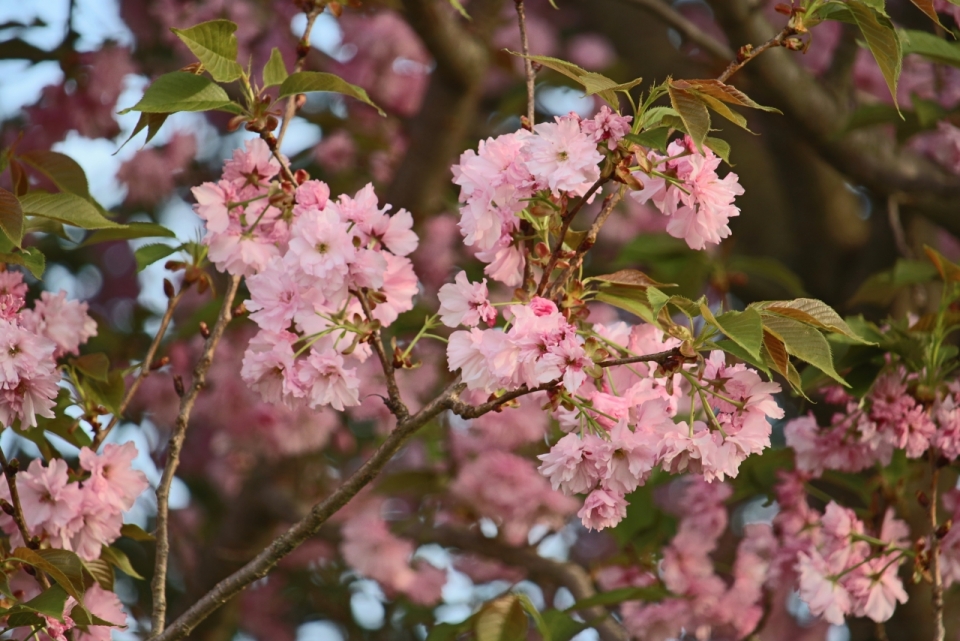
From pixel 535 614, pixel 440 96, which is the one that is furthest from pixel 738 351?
pixel 440 96

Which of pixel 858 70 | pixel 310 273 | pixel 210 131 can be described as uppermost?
pixel 310 273

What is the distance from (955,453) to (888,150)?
980 millimetres

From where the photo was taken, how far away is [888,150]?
2.14m

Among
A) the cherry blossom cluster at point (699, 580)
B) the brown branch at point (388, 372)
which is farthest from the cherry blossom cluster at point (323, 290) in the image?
the cherry blossom cluster at point (699, 580)

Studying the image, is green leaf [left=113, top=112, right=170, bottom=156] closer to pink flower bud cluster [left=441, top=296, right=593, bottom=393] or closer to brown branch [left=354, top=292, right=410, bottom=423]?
brown branch [left=354, top=292, right=410, bottom=423]

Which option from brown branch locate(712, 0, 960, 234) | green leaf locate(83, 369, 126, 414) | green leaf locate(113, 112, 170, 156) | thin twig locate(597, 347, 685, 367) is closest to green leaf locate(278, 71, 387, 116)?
green leaf locate(113, 112, 170, 156)

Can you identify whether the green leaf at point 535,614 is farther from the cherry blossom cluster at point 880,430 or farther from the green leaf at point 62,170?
the green leaf at point 62,170

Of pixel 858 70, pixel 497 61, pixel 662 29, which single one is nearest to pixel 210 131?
pixel 497 61

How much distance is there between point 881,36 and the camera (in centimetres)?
103

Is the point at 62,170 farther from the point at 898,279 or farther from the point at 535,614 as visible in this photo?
the point at 898,279

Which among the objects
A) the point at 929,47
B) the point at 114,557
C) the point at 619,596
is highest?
the point at 929,47

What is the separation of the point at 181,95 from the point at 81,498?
1.64 ft

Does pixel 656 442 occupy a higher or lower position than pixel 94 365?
higher

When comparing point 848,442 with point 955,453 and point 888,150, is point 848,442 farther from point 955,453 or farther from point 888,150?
point 888,150
